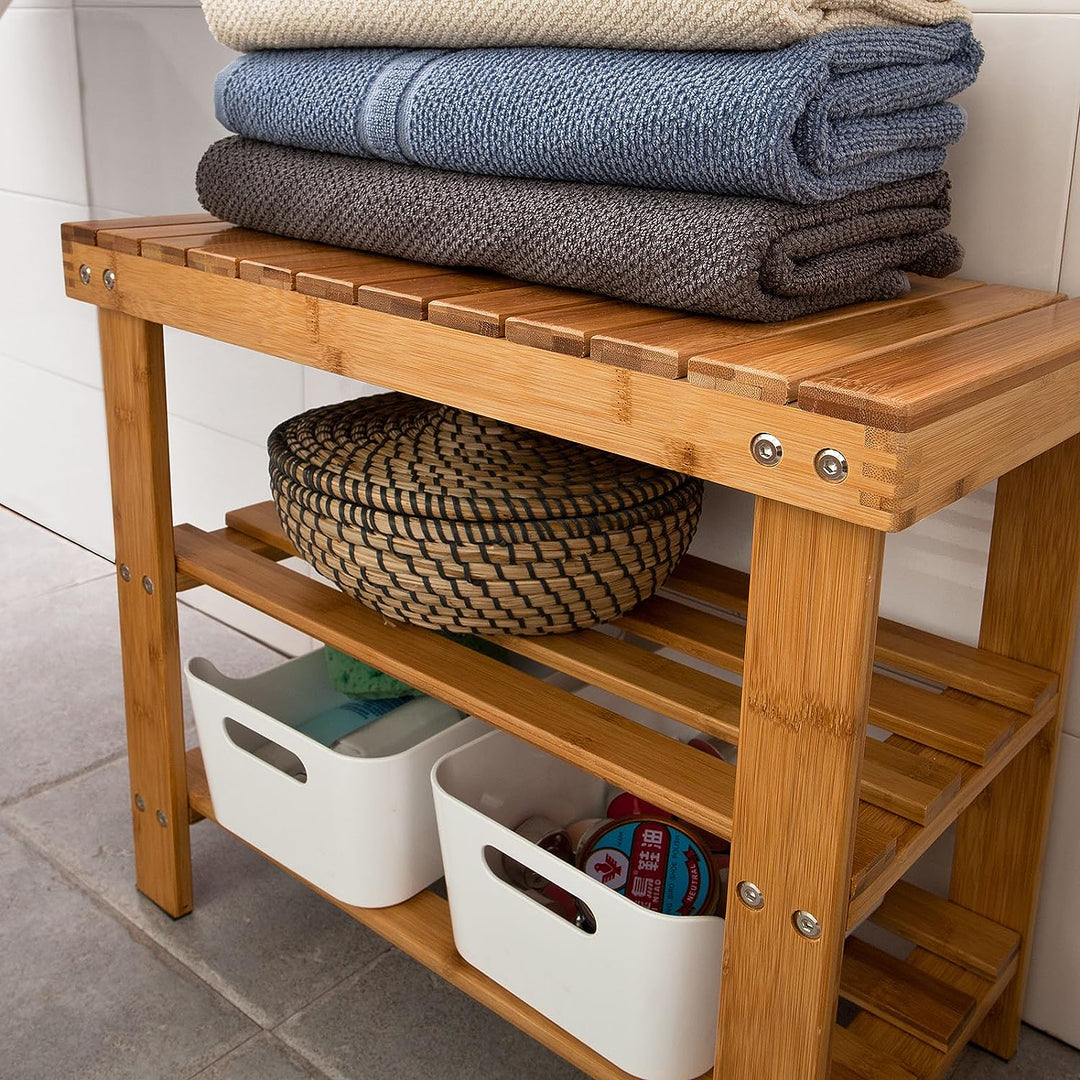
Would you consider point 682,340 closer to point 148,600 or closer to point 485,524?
point 485,524

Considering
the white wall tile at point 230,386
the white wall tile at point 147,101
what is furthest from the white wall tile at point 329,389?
the white wall tile at point 147,101

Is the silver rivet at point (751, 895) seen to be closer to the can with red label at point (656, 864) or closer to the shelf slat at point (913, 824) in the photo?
the shelf slat at point (913, 824)

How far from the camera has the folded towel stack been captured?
682 millimetres

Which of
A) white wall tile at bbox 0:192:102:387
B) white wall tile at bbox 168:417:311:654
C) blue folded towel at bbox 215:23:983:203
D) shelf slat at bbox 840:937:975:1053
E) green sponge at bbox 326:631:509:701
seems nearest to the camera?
blue folded towel at bbox 215:23:983:203

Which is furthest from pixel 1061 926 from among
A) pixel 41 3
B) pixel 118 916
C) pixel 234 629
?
pixel 41 3

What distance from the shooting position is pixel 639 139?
71 cm

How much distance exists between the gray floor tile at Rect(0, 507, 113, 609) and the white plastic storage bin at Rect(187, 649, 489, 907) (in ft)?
2.97

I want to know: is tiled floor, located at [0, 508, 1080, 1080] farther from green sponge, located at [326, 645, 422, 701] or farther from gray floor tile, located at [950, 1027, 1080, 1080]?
green sponge, located at [326, 645, 422, 701]

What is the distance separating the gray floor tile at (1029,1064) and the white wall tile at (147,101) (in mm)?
1293

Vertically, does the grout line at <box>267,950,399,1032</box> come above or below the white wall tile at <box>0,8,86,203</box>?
below

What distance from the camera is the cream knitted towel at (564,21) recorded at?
0.68m

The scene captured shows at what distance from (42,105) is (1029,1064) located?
5.74 ft

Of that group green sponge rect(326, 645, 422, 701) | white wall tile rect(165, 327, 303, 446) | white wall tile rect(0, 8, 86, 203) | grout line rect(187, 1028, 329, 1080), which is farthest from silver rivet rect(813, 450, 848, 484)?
white wall tile rect(0, 8, 86, 203)

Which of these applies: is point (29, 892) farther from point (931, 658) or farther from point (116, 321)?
point (931, 658)
